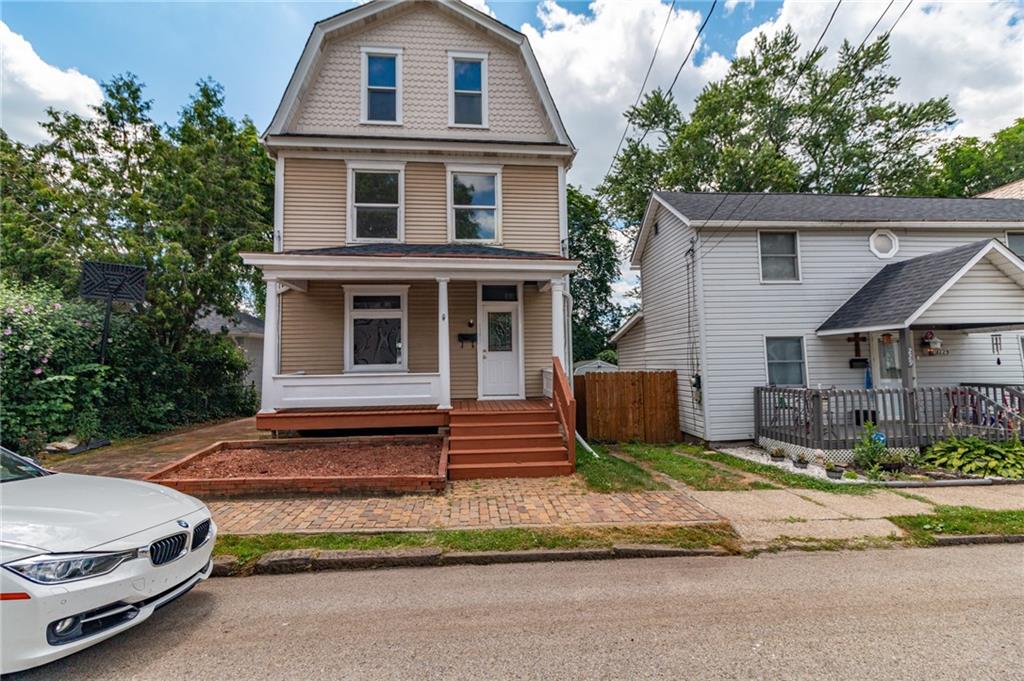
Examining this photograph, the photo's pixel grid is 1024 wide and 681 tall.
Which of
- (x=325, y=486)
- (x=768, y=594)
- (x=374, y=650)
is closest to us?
(x=374, y=650)

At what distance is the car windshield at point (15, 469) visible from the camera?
11.3 feet

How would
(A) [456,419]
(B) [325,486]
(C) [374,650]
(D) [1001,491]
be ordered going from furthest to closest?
(A) [456,419], (D) [1001,491], (B) [325,486], (C) [374,650]

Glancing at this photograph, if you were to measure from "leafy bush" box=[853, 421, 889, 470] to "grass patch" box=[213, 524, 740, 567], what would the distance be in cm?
454

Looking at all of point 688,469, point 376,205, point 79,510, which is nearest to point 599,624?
point 79,510

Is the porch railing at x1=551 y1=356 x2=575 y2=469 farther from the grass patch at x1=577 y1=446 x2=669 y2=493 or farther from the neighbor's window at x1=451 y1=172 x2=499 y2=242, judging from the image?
the neighbor's window at x1=451 y1=172 x2=499 y2=242

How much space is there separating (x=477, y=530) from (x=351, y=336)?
6439mm

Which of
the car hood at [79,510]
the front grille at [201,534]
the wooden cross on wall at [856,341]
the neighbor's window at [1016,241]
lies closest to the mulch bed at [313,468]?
the car hood at [79,510]

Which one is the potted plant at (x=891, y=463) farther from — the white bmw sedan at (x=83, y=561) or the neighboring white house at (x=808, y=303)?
the white bmw sedan at (x=83, y=561)

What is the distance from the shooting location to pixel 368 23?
1034cm

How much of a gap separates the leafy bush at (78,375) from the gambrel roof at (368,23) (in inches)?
223

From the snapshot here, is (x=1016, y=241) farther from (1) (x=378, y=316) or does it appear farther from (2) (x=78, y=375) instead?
(2) (x=78, y=375)

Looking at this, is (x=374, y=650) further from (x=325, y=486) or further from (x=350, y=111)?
(x=350, y=111)

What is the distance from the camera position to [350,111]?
10.2 meters

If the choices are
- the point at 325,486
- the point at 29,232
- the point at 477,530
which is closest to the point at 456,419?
the point at 325,486
